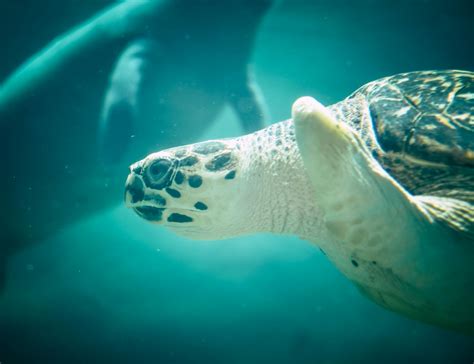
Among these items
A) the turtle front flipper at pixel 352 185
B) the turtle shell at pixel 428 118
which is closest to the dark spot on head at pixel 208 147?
the turtle front flipper at pixel 352 185

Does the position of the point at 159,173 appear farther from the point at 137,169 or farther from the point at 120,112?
the point at 120,112

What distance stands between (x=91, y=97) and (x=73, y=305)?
14.9ft

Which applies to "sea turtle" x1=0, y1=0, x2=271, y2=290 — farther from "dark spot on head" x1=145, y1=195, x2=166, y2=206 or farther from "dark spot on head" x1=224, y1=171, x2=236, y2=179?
"dark spot on head" x1=224, y1=171, x2=236, y2=179

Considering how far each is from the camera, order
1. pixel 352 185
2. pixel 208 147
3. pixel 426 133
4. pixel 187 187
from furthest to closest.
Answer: pixel 208 147 → pixel 187 187 → pixel 426 133 → pixel 352 185

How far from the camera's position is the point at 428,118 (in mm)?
1166

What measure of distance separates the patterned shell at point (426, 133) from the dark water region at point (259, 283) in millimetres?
3287

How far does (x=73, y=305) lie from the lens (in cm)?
559

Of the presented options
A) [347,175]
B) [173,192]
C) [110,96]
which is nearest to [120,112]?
[110,96]

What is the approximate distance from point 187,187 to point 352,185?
0.87 m

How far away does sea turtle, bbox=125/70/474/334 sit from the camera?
945mm

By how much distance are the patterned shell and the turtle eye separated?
1.03 meters

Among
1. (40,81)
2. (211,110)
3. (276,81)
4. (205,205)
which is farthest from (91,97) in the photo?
(276,81)

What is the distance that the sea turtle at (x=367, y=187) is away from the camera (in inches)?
37.2

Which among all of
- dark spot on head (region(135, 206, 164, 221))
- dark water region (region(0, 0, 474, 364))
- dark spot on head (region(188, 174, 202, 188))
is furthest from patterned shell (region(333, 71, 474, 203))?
dark water region (region(0, 0, 474, 364))
